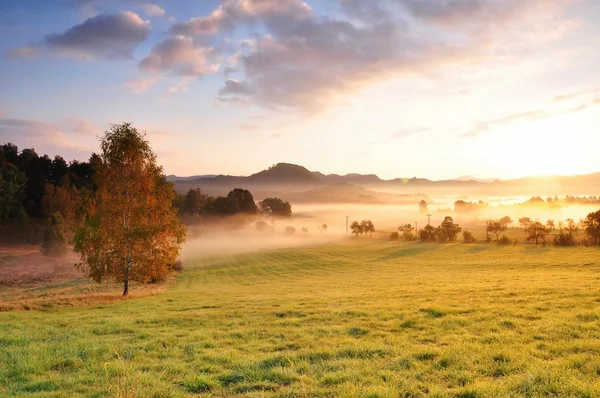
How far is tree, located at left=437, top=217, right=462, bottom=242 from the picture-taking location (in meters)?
124

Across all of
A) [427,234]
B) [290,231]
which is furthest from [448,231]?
A: [290,231]

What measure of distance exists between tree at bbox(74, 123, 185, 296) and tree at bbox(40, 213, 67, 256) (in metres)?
45.7

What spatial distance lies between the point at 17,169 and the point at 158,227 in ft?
264

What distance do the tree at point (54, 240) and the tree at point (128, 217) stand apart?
45692mm

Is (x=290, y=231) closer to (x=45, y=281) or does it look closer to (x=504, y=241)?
(x=504, y=241)

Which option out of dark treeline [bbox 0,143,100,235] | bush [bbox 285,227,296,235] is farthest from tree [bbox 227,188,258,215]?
dark treeline [bbox 0,143,100,235]

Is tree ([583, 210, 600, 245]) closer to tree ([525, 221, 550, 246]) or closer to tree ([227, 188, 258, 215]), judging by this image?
tree ([525, 221, 550, 246])

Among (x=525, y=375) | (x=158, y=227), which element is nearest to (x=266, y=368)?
(x=525, y=375)

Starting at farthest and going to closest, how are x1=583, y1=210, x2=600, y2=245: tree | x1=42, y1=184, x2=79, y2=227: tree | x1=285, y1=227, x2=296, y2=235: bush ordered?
x1=285, y1=227, x2=296, y2=235: bush, x1=583, y1=210, x2=600, y2=245: tree, x1=42, y1=184, x2=79, y2=227: tree

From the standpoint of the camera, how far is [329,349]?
459 inches

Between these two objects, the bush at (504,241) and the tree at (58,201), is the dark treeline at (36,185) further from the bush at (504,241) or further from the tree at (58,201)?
the bush at (504,241)

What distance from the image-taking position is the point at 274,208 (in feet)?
590

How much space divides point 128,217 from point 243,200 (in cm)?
11876

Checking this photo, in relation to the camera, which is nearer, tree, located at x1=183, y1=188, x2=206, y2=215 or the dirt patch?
the dirt patch
